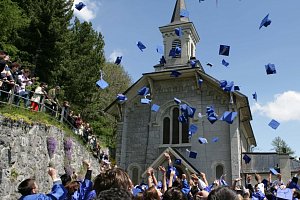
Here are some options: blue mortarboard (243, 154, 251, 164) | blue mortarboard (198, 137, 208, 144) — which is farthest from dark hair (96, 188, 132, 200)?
blue mortarboard (243, 154, 251, 164)

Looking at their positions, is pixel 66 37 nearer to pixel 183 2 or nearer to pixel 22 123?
pixel 183 2

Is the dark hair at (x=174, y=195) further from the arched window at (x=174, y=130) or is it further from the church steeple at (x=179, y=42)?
the church steeple at (x=179, y=42)

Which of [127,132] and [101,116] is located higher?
[101,116]

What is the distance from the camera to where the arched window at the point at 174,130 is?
19.5m

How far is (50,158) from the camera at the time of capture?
12.6m

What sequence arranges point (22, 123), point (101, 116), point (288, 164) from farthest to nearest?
point (101, 116), point (288, 164), point (22, 123)

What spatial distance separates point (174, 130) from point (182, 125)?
1.87ft

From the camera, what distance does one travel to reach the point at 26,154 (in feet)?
36.8

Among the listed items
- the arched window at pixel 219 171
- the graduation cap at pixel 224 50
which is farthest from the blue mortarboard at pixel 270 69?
the arched window at pixel 219 171

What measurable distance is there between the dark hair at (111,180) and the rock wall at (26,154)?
25.0ft

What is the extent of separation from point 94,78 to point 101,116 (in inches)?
204

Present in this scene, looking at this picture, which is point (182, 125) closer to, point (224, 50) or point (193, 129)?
point (193, 129)

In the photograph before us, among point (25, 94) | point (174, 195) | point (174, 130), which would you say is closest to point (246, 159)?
point (174, 130)

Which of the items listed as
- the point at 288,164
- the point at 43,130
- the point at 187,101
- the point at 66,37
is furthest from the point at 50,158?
the point at 66,37
